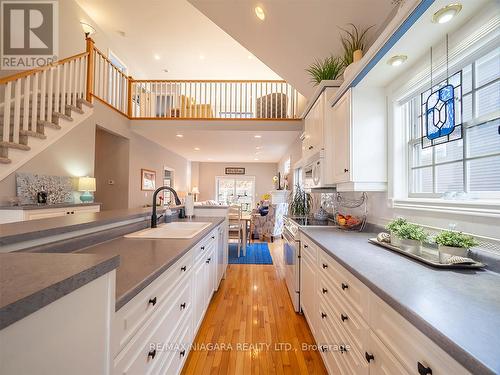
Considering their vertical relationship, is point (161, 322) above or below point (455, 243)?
below

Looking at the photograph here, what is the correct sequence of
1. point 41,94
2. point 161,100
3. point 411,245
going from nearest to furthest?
point 411,245
point 41,94
point 161,100

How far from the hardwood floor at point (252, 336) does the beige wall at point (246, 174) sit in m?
7.46

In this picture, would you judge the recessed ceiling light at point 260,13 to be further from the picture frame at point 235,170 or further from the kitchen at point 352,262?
the picture frame at point 235,170

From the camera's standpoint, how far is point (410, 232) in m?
1.30

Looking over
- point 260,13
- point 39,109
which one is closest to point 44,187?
point 39,109

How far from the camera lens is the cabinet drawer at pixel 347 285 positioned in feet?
3.22

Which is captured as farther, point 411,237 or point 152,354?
point 411,237

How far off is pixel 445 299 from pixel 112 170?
6.05 meters

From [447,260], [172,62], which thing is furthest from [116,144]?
[447,260]

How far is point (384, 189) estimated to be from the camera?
181 cm

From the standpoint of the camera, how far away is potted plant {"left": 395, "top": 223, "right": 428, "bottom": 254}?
49.6 inches

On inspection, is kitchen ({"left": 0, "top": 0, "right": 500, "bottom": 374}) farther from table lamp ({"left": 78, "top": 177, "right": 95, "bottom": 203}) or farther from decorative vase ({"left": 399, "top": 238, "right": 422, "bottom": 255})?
table lamp ({"left": 78, "top": 177, "right": 95, "bottom": 203})

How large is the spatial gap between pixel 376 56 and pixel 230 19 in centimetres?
304

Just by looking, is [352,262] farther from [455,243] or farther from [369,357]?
[455,243]
